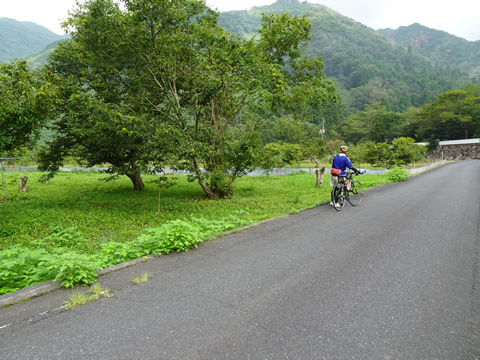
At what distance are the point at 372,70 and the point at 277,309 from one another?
447 feet

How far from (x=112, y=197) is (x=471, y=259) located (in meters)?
12.3

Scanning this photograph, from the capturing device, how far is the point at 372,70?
116750 mm

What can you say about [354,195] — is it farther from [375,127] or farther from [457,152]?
[457,152]

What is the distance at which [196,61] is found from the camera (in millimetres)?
8789

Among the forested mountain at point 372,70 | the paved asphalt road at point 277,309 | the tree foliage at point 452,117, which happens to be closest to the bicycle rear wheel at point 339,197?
the paved asphalt road at point 277,309

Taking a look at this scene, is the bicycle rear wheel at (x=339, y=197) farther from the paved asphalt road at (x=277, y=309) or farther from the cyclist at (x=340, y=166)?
the paved asphalt road at (x=277, y=309)

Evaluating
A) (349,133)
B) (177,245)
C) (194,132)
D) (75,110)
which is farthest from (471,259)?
(349,133)

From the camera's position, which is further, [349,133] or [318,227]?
[349,133]

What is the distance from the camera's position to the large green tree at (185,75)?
28.3ft

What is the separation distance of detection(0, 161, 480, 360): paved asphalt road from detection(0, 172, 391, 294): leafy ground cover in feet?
1.31

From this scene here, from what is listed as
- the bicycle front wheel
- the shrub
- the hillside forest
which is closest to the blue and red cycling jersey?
the bicycle front wheel

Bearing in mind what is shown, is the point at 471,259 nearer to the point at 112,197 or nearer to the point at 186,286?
the point at 186,286

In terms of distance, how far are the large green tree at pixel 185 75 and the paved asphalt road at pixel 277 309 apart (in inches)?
205

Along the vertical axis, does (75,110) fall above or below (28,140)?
above
